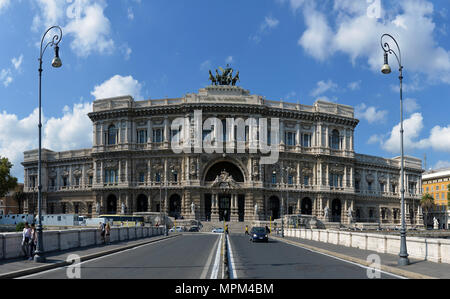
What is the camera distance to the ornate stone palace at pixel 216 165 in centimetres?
8081

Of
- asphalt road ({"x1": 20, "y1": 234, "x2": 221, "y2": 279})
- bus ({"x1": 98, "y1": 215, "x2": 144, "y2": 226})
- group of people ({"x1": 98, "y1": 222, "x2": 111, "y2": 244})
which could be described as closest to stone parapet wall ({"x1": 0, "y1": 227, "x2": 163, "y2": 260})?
group of people ({"x1": 98, "y1": 222, "x2": 111, "y2": 244})

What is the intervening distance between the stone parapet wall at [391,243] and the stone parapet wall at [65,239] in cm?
1757

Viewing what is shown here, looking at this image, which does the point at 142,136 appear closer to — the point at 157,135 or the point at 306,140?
the point at 157,135

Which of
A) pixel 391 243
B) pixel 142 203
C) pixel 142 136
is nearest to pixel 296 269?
pixel 391 243

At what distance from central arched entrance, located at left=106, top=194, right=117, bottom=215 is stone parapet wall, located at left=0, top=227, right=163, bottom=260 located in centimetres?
3900

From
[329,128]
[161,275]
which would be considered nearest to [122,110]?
[329,128]

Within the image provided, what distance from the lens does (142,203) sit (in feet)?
277

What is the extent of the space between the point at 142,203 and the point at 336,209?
34.9 m

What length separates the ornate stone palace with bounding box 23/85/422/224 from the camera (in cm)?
8081

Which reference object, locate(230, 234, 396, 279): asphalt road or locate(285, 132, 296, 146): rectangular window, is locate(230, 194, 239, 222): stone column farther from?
locate(230, 234, 396, 279): asphalt road

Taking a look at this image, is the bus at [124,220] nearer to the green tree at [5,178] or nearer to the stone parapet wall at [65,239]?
the stone parapet wall at [65,239]

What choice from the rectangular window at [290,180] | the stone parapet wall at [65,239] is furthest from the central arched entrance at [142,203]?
the stone parapet wall at [65,239]

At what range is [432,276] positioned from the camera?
17906mm
